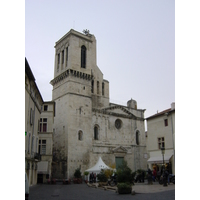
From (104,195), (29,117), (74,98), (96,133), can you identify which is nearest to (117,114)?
(96,133)

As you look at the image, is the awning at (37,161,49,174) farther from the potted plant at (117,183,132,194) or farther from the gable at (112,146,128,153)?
the potted plant at (117,183,132,194)

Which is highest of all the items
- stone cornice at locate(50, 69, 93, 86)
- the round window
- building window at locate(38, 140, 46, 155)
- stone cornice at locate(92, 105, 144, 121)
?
stone cornice at locate(50, 69, 93, 86)

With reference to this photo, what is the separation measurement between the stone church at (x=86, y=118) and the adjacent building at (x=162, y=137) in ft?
27.7

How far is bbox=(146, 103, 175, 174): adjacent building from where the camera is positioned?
976 inches

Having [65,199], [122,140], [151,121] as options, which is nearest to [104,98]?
[122,140]

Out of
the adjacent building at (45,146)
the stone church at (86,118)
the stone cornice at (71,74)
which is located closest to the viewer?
the adjacent building at (45,146)

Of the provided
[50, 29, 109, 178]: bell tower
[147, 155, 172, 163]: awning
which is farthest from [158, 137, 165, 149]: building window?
[50, 29, 109, 178]: bell tower

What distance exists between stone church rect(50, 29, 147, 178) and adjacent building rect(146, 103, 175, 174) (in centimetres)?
843

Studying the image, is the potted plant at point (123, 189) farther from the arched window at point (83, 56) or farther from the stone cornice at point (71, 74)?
the arched window at point (83, 56)

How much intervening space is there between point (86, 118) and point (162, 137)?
1104 cm

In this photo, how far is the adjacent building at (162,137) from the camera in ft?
81.3

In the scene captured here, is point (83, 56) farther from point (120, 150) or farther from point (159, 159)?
point (159, 159)

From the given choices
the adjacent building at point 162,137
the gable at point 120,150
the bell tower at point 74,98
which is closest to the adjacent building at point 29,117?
the bell tower at point 74,98

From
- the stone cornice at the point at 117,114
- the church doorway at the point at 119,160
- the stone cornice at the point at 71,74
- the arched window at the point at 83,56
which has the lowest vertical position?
the church doorway at the point at 119,160
